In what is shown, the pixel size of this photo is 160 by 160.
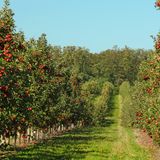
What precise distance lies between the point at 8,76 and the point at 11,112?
361 cm

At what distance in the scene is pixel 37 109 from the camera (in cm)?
3847

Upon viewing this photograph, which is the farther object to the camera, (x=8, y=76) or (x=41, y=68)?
(x=41, y=68)

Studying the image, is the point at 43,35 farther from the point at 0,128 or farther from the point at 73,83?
the point at 73,83

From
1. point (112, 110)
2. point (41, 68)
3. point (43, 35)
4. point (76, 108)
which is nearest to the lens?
point (41, 68)

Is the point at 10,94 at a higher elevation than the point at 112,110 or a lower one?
lower

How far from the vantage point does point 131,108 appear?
84.6 meters

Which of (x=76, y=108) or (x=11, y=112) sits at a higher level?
(x=76, y=108)

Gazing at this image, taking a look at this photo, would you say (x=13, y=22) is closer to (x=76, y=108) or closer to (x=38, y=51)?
(x=38, y=51)

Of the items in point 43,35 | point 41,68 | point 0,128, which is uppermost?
point 43,35

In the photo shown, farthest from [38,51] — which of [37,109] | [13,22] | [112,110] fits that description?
[112,110]

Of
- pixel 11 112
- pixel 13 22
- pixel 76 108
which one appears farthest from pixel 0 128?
pixel 76 108

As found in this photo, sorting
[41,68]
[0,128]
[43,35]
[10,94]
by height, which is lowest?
[0,128]

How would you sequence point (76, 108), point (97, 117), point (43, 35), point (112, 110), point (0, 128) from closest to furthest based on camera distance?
point (0, 128)
point (43, 35)
point (76, 108)
point (97, 117)
point (112, 110)

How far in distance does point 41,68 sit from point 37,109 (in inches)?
146
